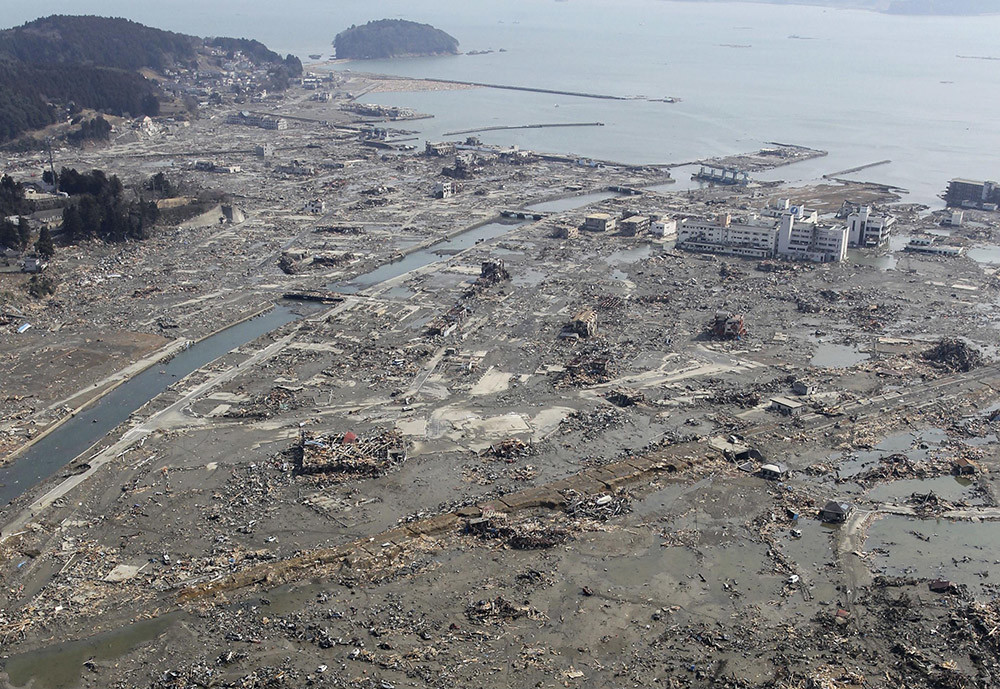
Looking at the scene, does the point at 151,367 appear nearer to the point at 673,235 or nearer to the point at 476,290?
the point at 476,290

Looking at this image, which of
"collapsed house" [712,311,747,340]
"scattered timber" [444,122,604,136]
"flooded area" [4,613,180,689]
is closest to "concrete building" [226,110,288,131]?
"scattered timber" [444,122,604,136]

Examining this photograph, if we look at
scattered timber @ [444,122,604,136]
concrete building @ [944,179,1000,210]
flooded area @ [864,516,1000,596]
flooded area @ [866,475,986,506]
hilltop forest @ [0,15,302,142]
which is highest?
hilltop forest @ [0,15,302,142]

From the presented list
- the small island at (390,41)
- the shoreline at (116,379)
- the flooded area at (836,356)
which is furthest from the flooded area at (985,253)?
the small island at (390,41)

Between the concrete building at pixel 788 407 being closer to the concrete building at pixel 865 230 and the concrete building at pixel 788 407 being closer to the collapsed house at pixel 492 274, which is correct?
the collapsed house at pixel 492 274

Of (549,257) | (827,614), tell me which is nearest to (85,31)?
(549,257)

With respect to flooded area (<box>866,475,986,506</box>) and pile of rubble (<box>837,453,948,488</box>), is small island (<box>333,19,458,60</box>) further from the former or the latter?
flooded area (<box>866,475,986,506</box>)

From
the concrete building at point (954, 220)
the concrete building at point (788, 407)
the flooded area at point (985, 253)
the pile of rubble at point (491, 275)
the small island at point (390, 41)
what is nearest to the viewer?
the concrete building at point (788, 407)
